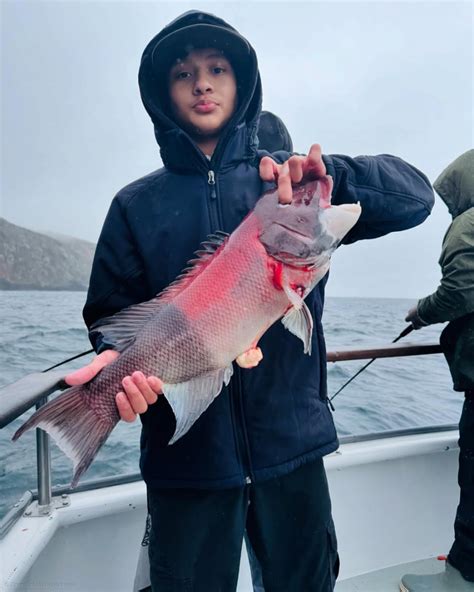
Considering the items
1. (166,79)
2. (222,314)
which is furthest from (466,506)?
(166,79)

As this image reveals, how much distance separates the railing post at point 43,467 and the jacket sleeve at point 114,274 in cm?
65

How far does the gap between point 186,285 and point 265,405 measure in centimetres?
60

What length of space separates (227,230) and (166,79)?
88 cm

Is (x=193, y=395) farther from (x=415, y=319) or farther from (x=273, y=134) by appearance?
(x=415, y=319)

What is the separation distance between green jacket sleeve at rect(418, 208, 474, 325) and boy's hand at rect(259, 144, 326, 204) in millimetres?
1736

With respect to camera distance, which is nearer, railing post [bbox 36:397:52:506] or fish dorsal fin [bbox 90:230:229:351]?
fish dorsal fin [bbox 90:230:229:351]

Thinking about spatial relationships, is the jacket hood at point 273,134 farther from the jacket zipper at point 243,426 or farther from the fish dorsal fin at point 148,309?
the jacket zipper at point 243,426

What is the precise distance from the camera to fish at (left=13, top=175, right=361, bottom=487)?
5.17ft

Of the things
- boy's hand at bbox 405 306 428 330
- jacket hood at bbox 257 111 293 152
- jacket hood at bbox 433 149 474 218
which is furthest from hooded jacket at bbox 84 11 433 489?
boy's hand at bbox 405 306 428 330

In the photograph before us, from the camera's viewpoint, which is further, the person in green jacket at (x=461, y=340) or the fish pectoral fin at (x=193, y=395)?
the person in green jacket at (x=461, y=340)

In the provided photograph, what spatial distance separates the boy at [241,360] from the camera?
1817mm

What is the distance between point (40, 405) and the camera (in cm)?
226

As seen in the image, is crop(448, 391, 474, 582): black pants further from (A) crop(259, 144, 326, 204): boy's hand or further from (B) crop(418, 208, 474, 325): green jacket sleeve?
(A) crop(259, 144, 326, 204): boy's hand

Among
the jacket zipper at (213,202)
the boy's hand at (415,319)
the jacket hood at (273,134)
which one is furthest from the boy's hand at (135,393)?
the boy's hand at (415,319)
